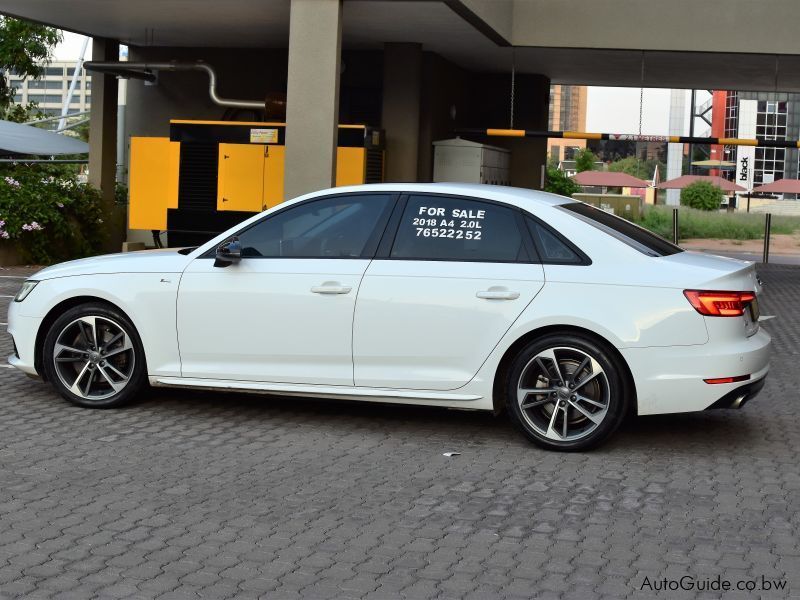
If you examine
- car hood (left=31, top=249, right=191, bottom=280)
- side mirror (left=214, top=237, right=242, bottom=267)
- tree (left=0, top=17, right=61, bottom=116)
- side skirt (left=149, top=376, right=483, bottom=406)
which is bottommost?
side skirt (left=149, top=376, right=483, bottom=406)

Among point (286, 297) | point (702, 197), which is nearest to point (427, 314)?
point (286, 297)

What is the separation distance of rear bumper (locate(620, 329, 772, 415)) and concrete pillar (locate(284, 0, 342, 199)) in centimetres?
863

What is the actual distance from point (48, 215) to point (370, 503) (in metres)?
14.2

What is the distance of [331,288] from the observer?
754cm

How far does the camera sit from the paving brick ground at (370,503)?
195 inches

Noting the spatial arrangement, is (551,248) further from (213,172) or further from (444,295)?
(213,172)

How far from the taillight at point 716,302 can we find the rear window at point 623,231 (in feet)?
1.60

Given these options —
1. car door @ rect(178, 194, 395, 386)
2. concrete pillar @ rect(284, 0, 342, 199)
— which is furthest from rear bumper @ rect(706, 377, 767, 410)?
concrete pillar @ rect(284, 0, 342, 199)

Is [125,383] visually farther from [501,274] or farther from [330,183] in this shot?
[330,183]

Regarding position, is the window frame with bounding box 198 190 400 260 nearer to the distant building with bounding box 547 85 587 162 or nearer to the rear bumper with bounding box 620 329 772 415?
the rear bumper with bounding box 620 329 772 415

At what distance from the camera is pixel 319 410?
844cm

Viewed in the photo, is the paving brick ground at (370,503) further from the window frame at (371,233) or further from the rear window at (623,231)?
the rear window at (623,231)

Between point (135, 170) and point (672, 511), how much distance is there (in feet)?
50.0

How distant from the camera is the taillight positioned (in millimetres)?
6977
